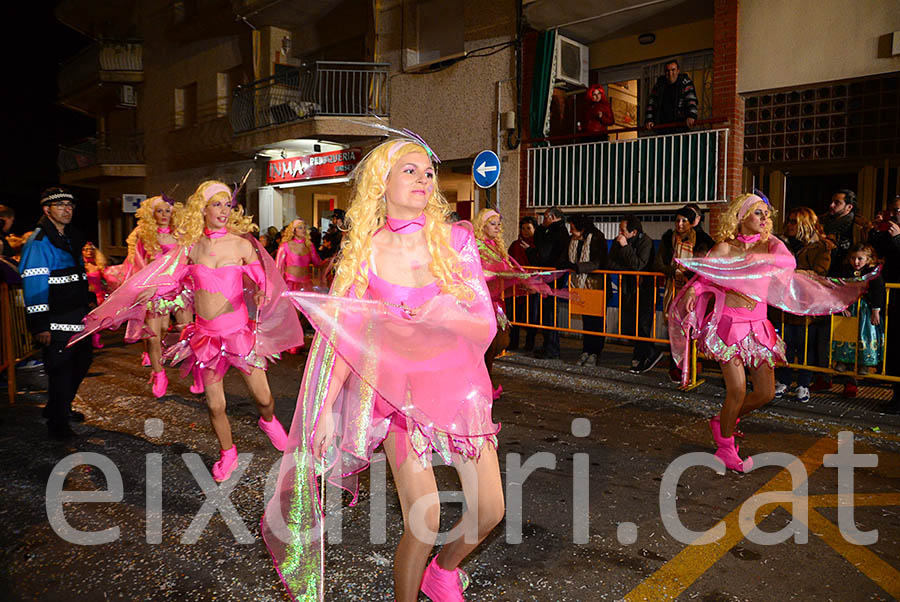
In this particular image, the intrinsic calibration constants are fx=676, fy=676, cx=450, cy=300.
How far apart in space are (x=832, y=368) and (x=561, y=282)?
3772 millimetres

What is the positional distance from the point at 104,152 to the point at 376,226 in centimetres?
2813

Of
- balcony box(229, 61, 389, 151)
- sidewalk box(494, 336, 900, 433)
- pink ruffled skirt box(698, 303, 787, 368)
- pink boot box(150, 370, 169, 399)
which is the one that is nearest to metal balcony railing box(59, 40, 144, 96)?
balcony box(229, 61, 389, 151)

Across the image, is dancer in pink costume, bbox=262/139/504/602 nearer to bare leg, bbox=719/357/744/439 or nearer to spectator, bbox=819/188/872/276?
bare leg, bbox=719/357/744/439

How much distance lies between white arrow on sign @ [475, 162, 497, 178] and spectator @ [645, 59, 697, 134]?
2.74m

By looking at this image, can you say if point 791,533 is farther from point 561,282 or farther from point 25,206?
point 25,206

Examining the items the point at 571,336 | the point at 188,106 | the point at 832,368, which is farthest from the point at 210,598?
the point at 188,106

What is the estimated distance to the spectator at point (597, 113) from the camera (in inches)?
471

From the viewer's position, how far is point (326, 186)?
62.4 ft

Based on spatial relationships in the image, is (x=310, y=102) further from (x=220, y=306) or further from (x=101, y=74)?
(x=101, y=74)

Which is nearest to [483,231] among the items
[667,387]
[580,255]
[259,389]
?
[580,255]

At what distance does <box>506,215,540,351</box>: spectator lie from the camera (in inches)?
408

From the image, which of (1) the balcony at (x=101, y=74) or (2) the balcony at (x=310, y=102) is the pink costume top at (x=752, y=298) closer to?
(2) the balcony at (x=310, y=102)

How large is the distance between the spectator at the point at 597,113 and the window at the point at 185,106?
49.8ft

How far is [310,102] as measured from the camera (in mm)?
16469
